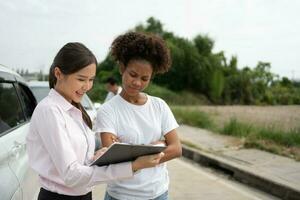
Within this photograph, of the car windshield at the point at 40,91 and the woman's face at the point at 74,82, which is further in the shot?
the car windshield at the point at 40,91

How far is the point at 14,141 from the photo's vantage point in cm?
317

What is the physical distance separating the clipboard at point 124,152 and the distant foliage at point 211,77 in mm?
32447

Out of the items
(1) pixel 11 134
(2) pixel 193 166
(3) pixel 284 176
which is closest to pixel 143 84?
(1) pixel 11 134

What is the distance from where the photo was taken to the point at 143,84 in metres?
2.49

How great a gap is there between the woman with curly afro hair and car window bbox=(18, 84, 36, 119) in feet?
7.34

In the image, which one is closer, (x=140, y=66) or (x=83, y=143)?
(x=83, y=143)

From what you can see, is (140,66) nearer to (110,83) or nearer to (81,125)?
(81,125)

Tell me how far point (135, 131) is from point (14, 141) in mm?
1193

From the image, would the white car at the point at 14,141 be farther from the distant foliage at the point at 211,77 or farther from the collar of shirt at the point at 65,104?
the distant foliage at the point at 211,77

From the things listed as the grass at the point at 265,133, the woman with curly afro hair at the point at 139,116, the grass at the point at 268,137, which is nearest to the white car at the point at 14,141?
the woman with curly afro hair at the point at 139,116

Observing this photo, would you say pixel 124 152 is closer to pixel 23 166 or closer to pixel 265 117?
pixel 23 166

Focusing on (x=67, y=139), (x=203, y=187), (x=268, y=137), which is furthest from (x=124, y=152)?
(x=268, y=137)

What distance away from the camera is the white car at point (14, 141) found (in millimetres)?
2688

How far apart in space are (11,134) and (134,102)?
1.20 m
